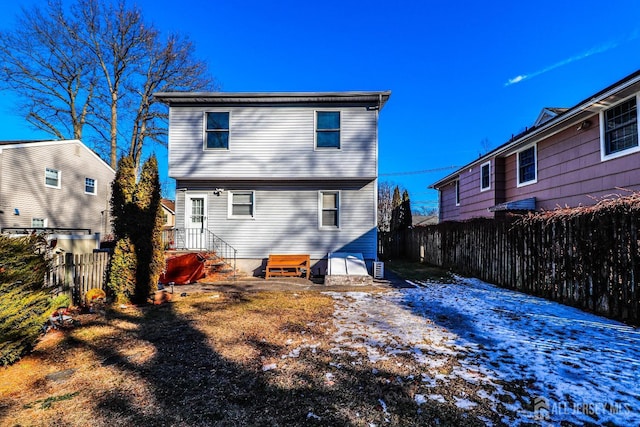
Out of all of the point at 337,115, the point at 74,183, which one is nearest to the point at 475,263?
the point at 337,115

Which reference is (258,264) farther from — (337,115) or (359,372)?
(359,372)

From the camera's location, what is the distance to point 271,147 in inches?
424

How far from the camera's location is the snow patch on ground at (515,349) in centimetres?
258

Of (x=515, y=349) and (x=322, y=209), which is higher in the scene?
(x=322, y=209)

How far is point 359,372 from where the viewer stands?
3160 mm

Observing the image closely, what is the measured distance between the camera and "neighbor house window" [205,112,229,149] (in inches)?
430

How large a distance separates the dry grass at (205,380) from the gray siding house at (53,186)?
12220 millimetres

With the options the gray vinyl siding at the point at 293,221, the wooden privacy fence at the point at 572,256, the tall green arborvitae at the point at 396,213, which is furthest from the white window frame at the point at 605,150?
the tall green arborvitae at the point at 396,213

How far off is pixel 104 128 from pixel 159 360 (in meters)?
23.6

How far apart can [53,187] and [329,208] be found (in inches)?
635

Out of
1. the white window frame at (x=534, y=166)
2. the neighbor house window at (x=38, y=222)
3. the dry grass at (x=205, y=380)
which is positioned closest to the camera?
the dry grass at (x=205, y=380)

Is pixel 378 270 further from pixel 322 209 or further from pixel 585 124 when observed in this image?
pixel 585 124

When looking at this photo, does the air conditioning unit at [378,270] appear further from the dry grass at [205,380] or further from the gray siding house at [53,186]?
the gray siding house at [53,186]

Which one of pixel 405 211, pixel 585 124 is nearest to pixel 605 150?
pixel 585 124
